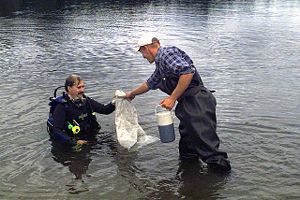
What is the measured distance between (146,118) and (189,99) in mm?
3248

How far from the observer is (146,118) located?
933 centimetres

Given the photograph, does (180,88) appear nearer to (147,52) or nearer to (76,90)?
(147,52)

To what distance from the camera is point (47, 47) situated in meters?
19.4

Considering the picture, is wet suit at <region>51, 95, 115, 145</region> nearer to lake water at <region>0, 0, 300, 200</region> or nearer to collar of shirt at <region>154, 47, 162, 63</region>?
lake water at <region>0, 0, 300, 200</region>

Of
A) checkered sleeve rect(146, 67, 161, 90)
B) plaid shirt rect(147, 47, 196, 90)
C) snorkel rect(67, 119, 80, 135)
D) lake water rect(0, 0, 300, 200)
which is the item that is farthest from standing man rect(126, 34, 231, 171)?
snorkel rect(67, 119, 80, 135)

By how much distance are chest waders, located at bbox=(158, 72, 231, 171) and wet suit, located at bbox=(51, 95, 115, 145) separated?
2.10 metres

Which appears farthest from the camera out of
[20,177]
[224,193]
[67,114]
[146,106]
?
[146,106]

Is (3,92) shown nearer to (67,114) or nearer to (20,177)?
(67,114)

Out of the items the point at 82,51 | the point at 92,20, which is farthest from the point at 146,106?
the point at 92,20

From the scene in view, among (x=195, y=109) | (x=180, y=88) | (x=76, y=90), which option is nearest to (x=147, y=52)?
(x=180, y=88)

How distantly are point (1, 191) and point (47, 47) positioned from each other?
45.8 ft

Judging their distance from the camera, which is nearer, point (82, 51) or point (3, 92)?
point (3, 92)

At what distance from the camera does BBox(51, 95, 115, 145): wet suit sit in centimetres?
748

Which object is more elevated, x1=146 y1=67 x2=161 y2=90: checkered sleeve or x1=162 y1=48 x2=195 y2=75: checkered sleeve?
x1=162 y1=48 x2=195 y2=75: checkered sleeve
